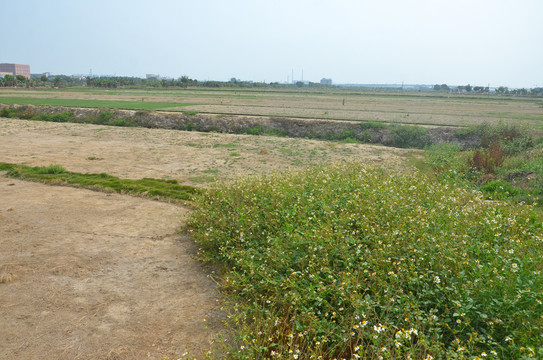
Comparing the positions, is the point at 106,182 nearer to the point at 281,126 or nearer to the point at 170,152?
the point at 170,152

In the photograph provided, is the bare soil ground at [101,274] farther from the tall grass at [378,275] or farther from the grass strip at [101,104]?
the grass strip at [101,104]

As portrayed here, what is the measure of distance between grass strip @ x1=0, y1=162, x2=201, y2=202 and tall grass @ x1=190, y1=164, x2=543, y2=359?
3.39m

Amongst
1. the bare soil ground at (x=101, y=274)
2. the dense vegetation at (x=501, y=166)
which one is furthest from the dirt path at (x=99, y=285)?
the dense vegetation at (x=501, y=166)

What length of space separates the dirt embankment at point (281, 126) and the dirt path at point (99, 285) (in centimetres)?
1373

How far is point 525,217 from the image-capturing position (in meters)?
6.12

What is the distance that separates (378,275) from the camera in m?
4.43

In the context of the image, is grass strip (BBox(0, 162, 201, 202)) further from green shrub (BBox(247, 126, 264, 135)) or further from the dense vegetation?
green shrub (BBox(247, 126, 264, 135))

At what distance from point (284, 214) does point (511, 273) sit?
10.2 feet

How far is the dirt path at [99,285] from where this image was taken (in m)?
4.43

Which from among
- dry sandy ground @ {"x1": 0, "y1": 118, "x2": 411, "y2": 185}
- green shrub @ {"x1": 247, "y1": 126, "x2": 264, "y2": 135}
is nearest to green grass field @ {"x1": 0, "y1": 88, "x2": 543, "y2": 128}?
green shrub @ {"x1": 247, "y1": 126, "x2": 264, "y2": 135}

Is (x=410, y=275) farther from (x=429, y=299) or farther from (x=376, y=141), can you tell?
(x=376, y=141)

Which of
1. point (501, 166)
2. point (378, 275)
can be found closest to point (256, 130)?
point (501, 166)

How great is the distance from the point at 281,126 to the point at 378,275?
18.8 metres

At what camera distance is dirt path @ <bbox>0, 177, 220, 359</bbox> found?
4430mm
